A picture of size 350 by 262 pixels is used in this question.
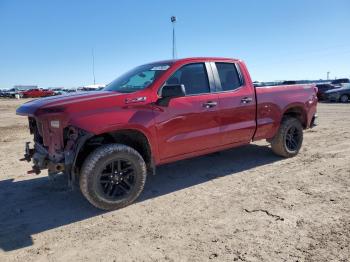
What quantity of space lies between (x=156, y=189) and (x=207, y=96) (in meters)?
1.63

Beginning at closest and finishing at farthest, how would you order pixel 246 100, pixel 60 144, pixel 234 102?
pixel 60 144 → pixel 234 102 → pixel 246 100

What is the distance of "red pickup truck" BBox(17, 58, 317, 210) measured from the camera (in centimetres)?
428

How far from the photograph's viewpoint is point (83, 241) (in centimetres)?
370

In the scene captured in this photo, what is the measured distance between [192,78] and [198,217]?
7.31ft

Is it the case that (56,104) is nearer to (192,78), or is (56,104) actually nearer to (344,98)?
(192,78)

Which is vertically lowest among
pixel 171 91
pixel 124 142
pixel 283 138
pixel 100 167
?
pixel 283 138

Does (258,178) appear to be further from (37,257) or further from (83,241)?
(37,257)

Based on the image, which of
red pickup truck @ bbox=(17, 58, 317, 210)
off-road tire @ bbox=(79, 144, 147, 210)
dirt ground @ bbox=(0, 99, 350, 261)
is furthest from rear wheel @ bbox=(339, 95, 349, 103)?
off-road tire @ bbox=(79, 144, 147, 210)

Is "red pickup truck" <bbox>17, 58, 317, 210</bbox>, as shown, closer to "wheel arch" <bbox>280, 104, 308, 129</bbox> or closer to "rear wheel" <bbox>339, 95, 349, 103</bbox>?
"wheel arch" <bbox>280, 104, 308, 129</bbox>

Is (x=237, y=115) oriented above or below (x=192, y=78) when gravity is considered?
below

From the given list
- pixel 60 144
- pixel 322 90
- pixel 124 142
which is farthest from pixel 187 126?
pixel 322 90

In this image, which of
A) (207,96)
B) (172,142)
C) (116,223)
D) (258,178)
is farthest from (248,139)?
(116,223)

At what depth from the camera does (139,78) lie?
5.34 metres

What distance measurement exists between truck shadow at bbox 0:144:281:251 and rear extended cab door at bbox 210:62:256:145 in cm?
71
